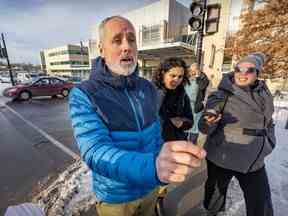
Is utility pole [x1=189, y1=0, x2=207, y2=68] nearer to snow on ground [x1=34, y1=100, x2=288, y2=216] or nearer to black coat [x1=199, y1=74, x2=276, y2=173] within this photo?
black coat [x1=199, y1=74, x2=276, y2=173]

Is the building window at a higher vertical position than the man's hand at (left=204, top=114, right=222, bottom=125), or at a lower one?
higher

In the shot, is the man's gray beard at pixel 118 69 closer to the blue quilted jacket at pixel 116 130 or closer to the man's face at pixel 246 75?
the blue quilted jacket at pixel 116 130

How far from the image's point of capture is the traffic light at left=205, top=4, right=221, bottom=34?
3.36 meters

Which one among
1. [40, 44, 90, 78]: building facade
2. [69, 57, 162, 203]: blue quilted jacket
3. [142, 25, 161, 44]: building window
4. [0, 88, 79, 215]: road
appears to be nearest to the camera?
[69, 57, 162, 203]: blue quilted jacket

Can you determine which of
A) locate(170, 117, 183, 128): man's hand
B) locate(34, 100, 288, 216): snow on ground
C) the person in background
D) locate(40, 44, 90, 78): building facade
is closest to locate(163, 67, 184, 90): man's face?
locate(170, 117, 183, 128): man's hand

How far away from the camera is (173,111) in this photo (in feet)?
7.72

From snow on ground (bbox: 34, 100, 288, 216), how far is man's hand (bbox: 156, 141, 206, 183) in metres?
2.21

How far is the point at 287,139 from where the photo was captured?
14.5ft

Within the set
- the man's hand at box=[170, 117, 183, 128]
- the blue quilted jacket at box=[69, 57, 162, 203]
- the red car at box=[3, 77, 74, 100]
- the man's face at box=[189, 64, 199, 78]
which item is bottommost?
the red car at box=[3, 77, 74, 100]

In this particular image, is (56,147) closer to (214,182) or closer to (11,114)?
(214,182)

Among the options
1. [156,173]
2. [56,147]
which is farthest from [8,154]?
[156,173]

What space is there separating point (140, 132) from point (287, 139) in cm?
522

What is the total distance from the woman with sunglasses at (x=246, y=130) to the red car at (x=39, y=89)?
41.2 feet

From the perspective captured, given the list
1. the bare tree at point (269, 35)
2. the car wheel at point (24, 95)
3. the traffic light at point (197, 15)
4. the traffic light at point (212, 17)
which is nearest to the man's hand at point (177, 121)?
the traffic light at point (197, 15)
